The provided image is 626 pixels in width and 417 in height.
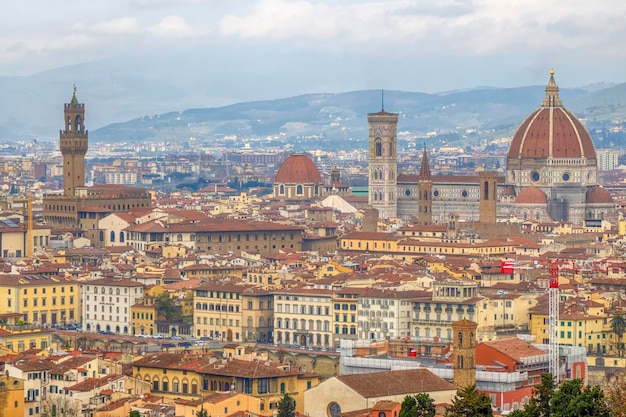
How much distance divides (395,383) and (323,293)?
2267cm

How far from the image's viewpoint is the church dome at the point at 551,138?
137000 millimetres

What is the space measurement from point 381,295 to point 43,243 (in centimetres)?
3536

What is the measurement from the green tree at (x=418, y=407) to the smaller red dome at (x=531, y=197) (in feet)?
289

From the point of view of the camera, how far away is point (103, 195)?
11956cm

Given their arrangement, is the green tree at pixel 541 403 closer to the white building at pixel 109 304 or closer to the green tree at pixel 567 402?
the green tree at pixel 567 402

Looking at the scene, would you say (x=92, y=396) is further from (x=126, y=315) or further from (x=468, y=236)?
(x=468, y=236)

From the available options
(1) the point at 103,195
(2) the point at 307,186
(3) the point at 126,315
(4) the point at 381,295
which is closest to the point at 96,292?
(3) the point at 126,315

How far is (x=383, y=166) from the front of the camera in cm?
14100

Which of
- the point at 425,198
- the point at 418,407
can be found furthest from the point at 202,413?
the point at 425,198

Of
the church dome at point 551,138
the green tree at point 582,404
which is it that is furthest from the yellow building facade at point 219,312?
the church dome at point 551,138

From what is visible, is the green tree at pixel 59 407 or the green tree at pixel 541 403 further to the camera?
the green tree at pixel 59 407

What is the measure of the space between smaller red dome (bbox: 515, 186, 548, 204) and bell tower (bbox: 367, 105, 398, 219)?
31.3 ft

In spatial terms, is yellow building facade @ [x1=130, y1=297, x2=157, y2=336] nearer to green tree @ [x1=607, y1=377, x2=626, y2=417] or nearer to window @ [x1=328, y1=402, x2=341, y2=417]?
window @ [x1=328, y1=402, x2=341, y2=417]

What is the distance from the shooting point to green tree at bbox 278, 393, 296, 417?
4847 cm
